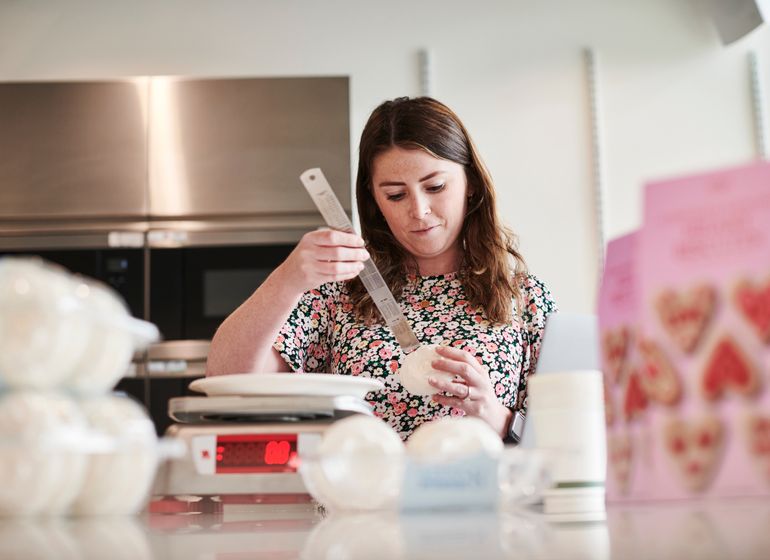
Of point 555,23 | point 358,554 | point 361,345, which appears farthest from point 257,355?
point 555,23

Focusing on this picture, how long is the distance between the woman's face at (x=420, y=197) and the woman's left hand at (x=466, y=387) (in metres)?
0.44

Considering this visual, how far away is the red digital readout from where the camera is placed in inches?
41.6

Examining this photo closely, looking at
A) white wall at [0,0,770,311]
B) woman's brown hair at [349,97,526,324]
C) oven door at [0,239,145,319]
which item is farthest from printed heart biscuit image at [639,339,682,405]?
white wall at [0,0,770,311]

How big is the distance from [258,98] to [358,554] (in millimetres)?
2751

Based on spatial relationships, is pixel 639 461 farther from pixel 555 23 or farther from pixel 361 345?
pixel 555 23

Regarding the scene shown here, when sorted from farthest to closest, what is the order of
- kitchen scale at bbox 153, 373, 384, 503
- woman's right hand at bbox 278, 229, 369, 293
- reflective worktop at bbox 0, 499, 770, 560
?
woman's right hand at bbox 278, 229, 369, 293, kitchen scale at bbox 153, 373, 384, 503, reflective worktop at bbox 0, 499, 770, 560

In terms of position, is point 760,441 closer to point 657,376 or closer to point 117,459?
point 657,376

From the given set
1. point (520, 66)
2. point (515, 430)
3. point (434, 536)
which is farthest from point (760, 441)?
point (520, 66)

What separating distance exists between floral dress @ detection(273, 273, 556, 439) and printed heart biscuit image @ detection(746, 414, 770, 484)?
1175 millimetres

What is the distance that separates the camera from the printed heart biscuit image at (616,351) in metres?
0.80

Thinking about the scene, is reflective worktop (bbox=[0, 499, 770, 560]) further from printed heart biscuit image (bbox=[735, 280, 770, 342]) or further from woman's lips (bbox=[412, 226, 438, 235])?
woman's lips (bbox=[412, 226, 438, 235])

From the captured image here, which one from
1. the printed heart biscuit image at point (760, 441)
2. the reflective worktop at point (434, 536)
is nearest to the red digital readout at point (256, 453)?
the reflective worktop at point (434, 536)

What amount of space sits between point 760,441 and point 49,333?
1.70 ft

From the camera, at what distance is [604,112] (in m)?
3.71
